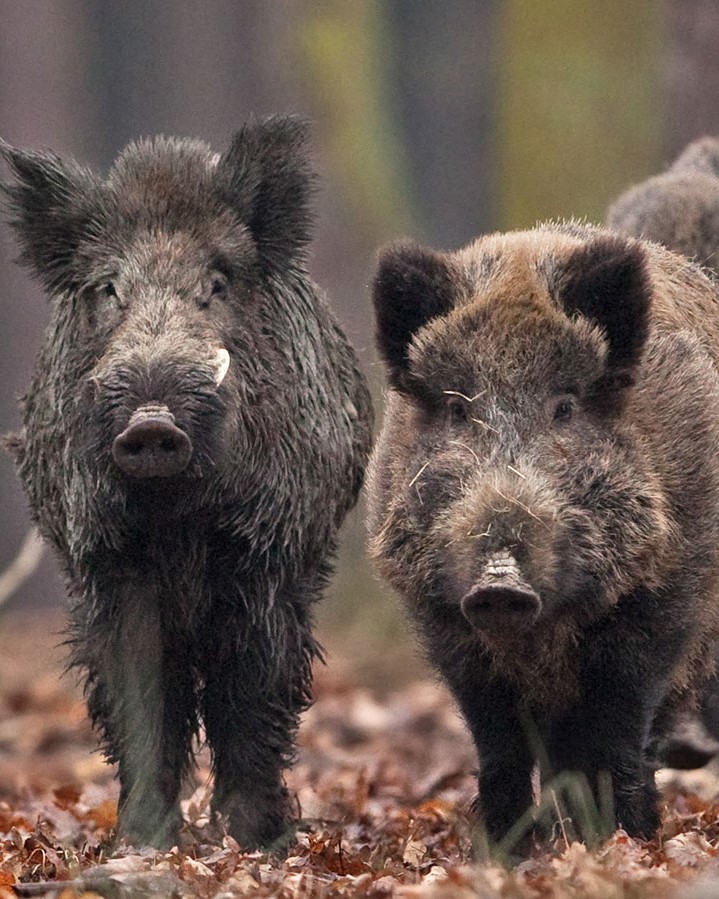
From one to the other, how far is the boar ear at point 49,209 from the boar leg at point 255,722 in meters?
1.63

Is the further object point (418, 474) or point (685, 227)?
point (685, 227)

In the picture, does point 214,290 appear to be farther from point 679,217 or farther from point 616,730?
point 679,217

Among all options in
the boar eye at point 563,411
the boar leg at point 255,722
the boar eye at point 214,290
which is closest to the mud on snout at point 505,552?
the boar eye at point 563,411

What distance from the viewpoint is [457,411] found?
23.0 ft

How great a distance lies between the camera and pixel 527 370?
22.7ft

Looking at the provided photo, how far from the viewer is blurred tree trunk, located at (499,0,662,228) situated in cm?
1852

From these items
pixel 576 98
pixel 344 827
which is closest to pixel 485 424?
pixel 344 827

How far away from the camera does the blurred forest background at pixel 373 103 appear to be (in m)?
16.5

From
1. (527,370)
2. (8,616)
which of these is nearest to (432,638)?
(527,370)

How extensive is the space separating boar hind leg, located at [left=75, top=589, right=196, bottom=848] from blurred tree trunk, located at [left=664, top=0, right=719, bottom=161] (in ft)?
18.9

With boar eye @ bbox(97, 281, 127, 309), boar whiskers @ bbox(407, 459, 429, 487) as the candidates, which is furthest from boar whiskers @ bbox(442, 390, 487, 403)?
boar eye @ bbox(97, 281, 127, 309)

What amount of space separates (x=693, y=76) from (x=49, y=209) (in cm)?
544

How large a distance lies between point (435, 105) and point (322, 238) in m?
8.65

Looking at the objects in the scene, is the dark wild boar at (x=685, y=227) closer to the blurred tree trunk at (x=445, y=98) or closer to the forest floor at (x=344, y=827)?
the forest floor at (x=344, y=827)
